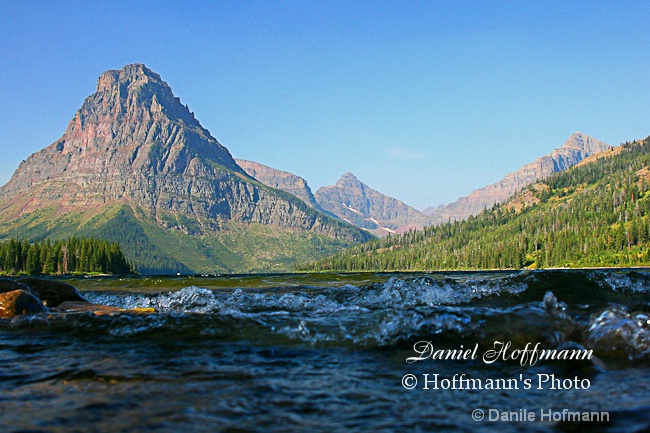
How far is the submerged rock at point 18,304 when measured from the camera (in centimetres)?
2117

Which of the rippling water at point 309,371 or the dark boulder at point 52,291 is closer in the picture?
the rippling water at point 309,371

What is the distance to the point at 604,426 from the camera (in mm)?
7996

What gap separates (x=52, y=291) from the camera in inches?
1160

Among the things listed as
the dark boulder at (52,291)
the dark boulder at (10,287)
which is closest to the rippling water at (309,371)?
the dark boulder at (10,287)

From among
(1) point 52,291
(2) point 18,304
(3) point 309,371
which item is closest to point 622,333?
(3) point 309,371

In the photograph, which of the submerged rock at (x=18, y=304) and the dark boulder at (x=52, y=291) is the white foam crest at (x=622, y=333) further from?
the dark boulder at (x=52, y=291)

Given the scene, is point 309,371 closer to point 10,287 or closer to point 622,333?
point 622,333

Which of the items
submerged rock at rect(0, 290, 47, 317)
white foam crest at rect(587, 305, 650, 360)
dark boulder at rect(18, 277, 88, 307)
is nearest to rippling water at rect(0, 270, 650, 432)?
white foam crest at rect(587, 305, 650, 360)

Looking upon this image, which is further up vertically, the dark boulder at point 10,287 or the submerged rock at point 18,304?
the dark boulder at point 10,287

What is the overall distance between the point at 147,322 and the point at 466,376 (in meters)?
10.3

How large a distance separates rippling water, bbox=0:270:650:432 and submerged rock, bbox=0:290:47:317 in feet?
7.32

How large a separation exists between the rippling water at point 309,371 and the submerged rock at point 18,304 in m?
2.23

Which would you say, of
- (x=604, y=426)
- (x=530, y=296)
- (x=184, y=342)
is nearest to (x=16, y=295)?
(x=184, y=342)

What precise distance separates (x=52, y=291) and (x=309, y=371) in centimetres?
2302
